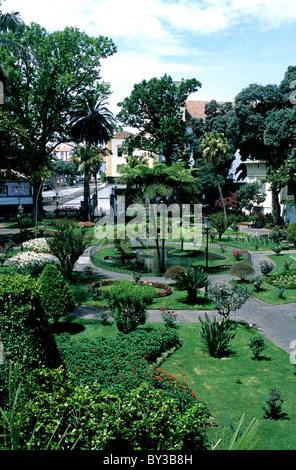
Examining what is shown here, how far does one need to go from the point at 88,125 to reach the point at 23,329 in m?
41.6

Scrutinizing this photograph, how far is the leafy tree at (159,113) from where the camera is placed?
4694 cm

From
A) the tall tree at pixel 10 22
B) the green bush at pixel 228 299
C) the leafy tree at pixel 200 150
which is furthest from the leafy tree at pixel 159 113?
the green bush at pixel 228 299

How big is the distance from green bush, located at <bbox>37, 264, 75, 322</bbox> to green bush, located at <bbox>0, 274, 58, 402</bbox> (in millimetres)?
4467

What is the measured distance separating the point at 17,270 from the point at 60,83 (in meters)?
28.7

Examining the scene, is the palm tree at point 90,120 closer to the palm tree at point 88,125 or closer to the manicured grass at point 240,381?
the palm tree at point 88,125

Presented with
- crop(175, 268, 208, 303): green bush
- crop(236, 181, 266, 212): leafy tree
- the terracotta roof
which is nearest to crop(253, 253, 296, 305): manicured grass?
crop(175, 268, 208, 303): green bush

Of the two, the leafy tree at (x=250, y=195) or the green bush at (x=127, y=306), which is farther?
the leafy tree at (x=250, y=195)

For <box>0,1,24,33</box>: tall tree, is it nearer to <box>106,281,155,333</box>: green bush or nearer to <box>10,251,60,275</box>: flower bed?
<box>10,251,60,275</box>: flower bed

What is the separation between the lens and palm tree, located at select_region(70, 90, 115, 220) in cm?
4684

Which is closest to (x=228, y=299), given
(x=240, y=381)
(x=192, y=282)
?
(x=192, y=282)

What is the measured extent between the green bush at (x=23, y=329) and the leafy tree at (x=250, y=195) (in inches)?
1504

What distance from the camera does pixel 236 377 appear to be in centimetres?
1159

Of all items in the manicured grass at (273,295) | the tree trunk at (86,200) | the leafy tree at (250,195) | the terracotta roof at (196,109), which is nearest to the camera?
the manicured grass at (273,295)
